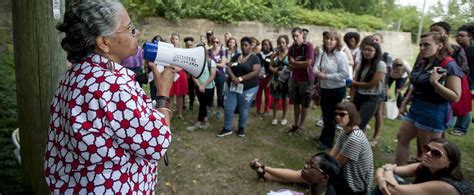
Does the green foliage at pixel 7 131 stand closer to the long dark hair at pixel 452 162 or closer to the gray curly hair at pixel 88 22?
the gray curly hair at pixel 88 22

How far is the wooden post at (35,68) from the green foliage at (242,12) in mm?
8529

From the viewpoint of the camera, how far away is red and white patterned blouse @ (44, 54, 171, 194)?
1.42 metres

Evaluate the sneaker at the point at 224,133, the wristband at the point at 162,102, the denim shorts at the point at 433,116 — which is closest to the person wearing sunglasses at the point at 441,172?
the denim shorts at the point at 433,116

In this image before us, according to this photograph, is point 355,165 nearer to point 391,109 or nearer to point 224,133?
point 224,133

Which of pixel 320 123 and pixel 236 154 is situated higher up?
pixel 320 123

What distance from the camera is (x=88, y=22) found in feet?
4.74

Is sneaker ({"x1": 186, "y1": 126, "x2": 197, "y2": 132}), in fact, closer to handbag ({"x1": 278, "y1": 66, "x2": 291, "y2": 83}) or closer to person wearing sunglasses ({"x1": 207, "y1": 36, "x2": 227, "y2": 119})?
person wearing sunglasses ({"x1": 207, "y1": 36, "x2": 227, "y2": 119})

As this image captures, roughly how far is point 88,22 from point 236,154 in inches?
153

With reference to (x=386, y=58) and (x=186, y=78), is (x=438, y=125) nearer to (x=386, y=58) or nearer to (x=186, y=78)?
(x=386, y=58)

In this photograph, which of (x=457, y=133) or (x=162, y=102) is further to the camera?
(x=457, y=133)

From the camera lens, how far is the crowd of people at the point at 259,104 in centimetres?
146

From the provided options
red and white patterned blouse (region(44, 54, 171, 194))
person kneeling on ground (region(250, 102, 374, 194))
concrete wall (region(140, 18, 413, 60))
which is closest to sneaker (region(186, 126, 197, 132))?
person kneeling on ground (region(250, 102, 374, 194))

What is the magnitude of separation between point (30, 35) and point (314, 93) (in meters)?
4.29

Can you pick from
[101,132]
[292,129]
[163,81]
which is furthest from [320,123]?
[101,132]
